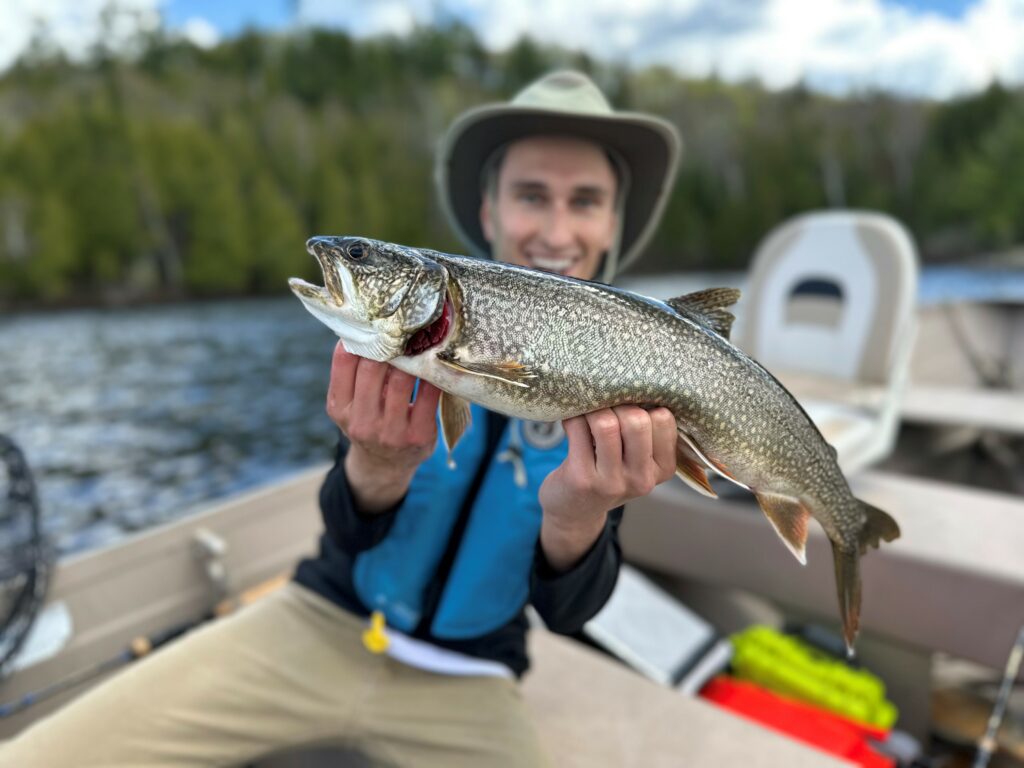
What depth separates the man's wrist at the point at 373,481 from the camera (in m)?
2.04

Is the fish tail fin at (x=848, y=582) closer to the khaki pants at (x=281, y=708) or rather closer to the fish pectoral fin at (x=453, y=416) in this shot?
the khaki pants at (x=281, y=708)

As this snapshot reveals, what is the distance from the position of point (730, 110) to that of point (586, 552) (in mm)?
82225

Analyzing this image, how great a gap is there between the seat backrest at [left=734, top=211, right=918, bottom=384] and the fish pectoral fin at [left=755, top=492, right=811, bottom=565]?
3.29 m

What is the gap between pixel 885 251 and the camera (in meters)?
5.43

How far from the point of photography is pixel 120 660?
3.16 meters

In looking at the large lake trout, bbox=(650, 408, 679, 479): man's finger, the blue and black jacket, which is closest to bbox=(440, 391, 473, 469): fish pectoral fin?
the large lake trout

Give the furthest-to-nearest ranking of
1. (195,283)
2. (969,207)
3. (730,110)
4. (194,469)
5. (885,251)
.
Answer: (730,110), (969,207), (195,283), (194,469), (885,251)

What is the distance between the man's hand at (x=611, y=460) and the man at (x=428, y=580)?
0.01m

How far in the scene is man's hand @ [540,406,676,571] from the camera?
5.42 feet

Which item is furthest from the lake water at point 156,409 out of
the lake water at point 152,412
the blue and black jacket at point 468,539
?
the blue and black jacket at point 468,539

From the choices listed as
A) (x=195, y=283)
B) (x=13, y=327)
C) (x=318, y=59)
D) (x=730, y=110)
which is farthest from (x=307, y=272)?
(x=730, y=110)

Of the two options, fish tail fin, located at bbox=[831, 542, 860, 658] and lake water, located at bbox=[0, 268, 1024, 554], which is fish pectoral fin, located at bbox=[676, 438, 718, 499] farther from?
lake water, located at bbox=[0, 268, 1024, 554]

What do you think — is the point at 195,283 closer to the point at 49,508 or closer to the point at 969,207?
the point at 49,508

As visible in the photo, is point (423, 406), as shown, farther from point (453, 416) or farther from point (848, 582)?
point (848, 582)
